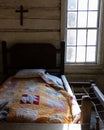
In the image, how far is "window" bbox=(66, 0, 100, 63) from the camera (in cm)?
403

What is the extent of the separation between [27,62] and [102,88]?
137 cm

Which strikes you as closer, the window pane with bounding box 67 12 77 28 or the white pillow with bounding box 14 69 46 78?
the white pillow with bounding box 14 69 46 78

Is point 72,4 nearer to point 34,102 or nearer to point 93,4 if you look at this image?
point 93,4

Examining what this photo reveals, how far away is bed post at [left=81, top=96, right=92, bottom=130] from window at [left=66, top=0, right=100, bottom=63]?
2605 millimetres

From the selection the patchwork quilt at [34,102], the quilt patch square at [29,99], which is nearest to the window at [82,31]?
the patchwork quilt at [34,102]

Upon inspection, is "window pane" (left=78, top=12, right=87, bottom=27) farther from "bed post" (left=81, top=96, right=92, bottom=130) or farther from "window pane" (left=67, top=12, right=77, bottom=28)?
"bed post" (left=81, top=96, right=92, bottom=130)

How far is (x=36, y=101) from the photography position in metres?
2.64

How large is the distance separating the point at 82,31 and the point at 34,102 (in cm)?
193

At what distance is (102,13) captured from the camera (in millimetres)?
3973

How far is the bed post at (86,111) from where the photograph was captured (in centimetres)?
156

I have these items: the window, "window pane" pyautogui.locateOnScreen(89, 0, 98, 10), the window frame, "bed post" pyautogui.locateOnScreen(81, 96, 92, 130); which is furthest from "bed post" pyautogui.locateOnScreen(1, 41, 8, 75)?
"bed post" pyautogui.locateOnScreen(81, 96, 92, 130)

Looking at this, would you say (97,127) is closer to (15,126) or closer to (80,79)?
(15,126)

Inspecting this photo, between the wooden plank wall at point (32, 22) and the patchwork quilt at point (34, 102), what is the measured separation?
2.67 feet

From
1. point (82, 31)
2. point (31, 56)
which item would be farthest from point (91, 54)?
point (31, 56)
